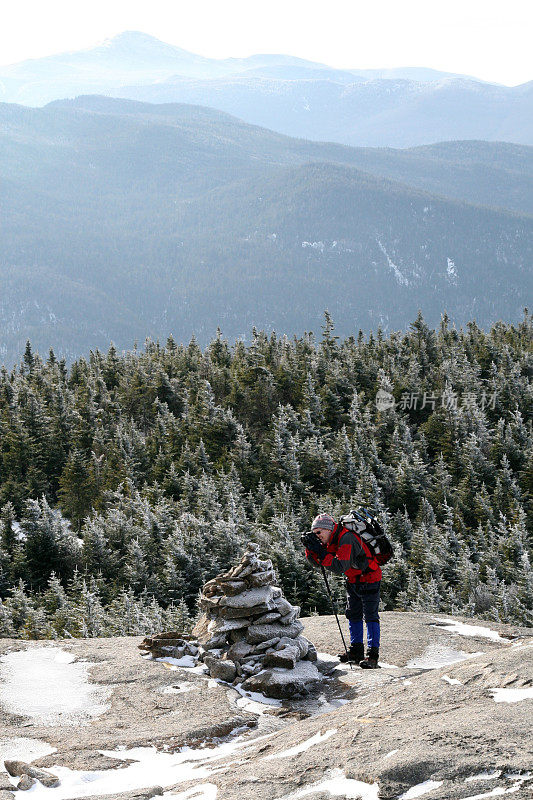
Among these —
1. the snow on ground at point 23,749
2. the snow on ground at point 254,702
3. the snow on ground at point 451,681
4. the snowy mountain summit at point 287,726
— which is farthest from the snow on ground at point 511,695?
the snow on ground at point 23,749

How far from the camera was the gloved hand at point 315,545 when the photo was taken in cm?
1212

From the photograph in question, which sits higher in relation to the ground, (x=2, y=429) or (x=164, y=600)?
(x=2, y=429)

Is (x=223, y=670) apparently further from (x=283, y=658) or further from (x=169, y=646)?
(x=169, y=646)

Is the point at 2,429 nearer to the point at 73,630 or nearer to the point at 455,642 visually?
the point at 73,630

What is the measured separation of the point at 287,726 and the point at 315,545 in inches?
120

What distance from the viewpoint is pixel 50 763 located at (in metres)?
8.98

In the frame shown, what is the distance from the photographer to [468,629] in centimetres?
1449

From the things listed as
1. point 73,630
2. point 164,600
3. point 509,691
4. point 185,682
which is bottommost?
point 164,600

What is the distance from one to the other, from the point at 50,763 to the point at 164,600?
91.1ft

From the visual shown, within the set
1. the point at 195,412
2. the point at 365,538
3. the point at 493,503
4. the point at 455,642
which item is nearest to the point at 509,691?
the point at 365,538

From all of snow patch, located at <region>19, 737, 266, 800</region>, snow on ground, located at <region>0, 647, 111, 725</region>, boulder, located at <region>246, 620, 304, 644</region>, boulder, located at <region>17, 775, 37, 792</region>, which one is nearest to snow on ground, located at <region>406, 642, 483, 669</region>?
boulder, located at <region>246, 620, 304, 644</region>

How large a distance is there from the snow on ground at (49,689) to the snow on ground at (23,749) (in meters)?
0.84

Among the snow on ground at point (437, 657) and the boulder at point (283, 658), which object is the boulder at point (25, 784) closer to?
the boulder at point (283, 658)

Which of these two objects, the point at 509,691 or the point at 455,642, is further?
the point at 455,642
